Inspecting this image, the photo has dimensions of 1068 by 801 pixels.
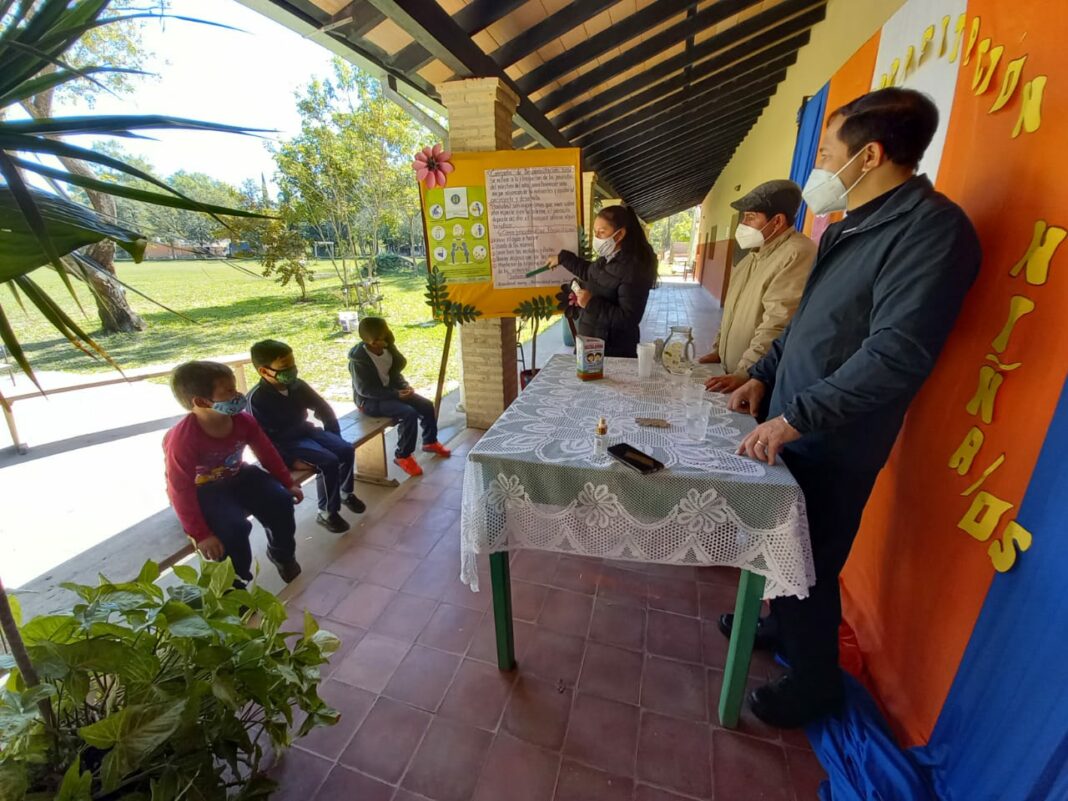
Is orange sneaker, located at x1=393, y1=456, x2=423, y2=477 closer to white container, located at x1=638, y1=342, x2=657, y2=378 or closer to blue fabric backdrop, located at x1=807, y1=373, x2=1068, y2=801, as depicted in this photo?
white container, located at x1=638, y1=342, x2=657, y2=378

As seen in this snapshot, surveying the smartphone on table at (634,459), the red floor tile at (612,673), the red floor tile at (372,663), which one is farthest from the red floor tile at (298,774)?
the smartphone on table at (634,459)

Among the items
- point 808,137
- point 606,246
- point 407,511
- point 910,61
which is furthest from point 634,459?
point 808,137

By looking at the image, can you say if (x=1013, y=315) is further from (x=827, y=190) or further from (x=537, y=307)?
(x=537, y=307)

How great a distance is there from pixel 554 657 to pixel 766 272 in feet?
5.32

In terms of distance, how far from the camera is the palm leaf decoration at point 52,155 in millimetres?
552

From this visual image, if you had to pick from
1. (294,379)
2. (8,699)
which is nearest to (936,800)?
(8,699)

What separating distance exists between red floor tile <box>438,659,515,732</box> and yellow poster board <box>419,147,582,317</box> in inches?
83.0

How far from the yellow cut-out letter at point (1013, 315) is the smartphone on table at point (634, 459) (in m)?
0.80

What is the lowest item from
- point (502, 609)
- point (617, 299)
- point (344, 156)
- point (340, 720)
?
point (340, 720)

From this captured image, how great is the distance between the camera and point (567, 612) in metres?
1.78

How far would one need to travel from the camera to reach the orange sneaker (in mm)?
2844

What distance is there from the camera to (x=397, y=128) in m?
6.73

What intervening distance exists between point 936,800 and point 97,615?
189 centimetres

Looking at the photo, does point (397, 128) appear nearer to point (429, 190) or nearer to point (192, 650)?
point (429, 190)
